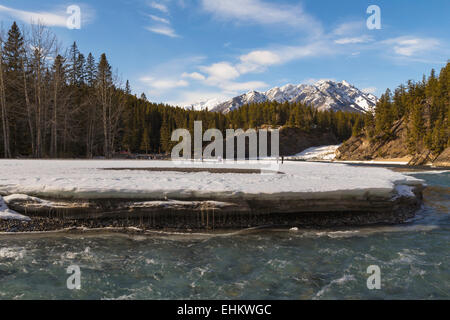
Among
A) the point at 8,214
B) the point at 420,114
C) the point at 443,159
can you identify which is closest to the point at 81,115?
the point at 8,214

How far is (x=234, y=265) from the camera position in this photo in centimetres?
609

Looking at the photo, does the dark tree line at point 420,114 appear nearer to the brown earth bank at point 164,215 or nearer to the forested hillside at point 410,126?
the forested hillside at point 410,126

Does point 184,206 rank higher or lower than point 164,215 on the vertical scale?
higher

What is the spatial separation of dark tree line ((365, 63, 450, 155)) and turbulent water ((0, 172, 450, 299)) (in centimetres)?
6098

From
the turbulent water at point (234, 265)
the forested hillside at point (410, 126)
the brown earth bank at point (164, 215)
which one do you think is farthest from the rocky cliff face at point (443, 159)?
the brown earth bank at point (164, 215)

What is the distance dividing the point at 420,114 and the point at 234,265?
7796 cm

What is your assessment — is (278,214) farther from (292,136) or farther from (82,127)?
(292,136)

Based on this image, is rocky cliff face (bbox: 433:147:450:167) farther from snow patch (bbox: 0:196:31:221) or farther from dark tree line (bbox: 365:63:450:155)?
snow patch (bbox: 0:196:31:221)

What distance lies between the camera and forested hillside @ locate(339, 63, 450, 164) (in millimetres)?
56312

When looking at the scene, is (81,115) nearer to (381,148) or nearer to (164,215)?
(164,215)

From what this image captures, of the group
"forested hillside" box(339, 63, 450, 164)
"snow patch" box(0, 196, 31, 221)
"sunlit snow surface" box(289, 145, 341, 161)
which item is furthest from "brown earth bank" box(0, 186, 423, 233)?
"sunlit snow surface" box(289, 145, 341, 161)
